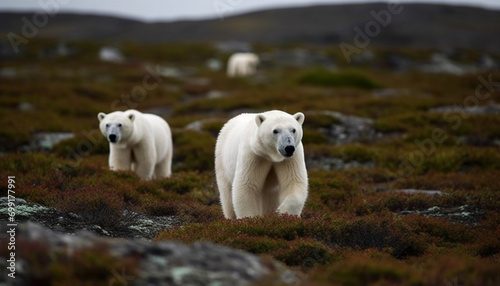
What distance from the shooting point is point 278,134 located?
280 inches

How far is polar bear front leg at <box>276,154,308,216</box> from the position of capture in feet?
24.2

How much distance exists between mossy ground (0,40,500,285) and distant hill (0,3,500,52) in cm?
7125

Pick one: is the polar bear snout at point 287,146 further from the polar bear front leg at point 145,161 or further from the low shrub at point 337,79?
the low shrub at point 337,79

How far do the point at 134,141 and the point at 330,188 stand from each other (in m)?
4.10

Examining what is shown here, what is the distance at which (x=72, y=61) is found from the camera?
52.6 m

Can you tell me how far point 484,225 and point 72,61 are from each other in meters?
49.1

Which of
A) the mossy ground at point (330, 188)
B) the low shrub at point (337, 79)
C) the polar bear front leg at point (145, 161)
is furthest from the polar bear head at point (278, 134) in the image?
the low shrub at point (337, 79)

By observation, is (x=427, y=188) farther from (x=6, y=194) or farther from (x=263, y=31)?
(x=263, y=31)

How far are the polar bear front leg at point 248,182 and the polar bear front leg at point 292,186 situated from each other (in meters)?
0.24

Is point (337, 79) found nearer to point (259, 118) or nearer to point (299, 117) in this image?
point (299, 117)

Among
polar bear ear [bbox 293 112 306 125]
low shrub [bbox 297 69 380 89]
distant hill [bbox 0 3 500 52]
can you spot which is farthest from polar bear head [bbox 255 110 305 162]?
distant hill [bbox 0 3 500 52]

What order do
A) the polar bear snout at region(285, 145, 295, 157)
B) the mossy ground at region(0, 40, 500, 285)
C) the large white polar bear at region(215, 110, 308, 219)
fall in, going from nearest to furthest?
1. the mossy ground at region(0, 40, 500, 285)
2. the polar bear snout at region(285, 145, 295, 157)
3. the large white polar bear at region(215, 110, 308, 219)

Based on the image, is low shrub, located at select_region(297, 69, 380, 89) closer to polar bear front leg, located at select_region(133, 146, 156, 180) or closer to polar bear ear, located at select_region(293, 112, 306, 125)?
polar bear front leg, located at select_region(133, 146, 156, 180)

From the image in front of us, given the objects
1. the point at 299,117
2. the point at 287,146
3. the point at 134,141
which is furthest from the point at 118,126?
the point at 287,146
